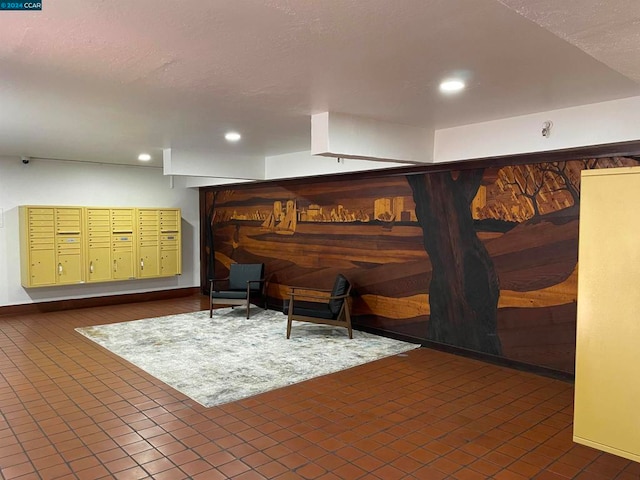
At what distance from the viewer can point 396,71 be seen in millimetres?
3113

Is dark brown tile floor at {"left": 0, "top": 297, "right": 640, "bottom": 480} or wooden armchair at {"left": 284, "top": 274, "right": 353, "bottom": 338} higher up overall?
wooden armchair at {"left": 284, "top": 274, "right": 353, "bottom": 338}

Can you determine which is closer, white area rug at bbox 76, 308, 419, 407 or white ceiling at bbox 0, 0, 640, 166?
white ceiling at bbox 0, 0, 640, 166

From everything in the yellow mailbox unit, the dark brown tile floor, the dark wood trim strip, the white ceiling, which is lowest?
the dark brown tile floor

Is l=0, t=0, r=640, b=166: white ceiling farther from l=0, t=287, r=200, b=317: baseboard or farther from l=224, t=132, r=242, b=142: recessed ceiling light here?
l=0, t=287, r=200, b=317: baseboard

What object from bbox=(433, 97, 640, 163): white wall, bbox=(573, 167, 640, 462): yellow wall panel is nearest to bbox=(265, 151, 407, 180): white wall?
bbox=(433, 97, 640, 163): white wall

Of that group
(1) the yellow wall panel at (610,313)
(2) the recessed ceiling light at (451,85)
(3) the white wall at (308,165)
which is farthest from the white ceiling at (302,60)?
(3) the white wall at (308,165)

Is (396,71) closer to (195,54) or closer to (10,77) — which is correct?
(195,54)

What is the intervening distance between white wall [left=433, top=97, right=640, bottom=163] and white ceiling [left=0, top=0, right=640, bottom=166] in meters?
0.14

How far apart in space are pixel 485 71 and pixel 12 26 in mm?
2785

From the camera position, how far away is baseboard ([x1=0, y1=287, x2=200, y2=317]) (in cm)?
767

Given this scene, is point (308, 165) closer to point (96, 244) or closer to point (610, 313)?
point (96, 244)

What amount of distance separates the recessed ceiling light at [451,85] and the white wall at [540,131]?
127 cm

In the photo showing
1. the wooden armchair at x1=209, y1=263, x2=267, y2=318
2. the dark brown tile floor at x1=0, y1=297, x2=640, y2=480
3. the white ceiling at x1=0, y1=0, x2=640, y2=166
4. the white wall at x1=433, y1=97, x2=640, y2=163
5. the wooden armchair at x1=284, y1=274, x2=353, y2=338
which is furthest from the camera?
the wooden armchair at x1=209, y1=263, x2=267, y2=318

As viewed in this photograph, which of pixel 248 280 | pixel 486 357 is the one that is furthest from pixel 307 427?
pixel 248 280
